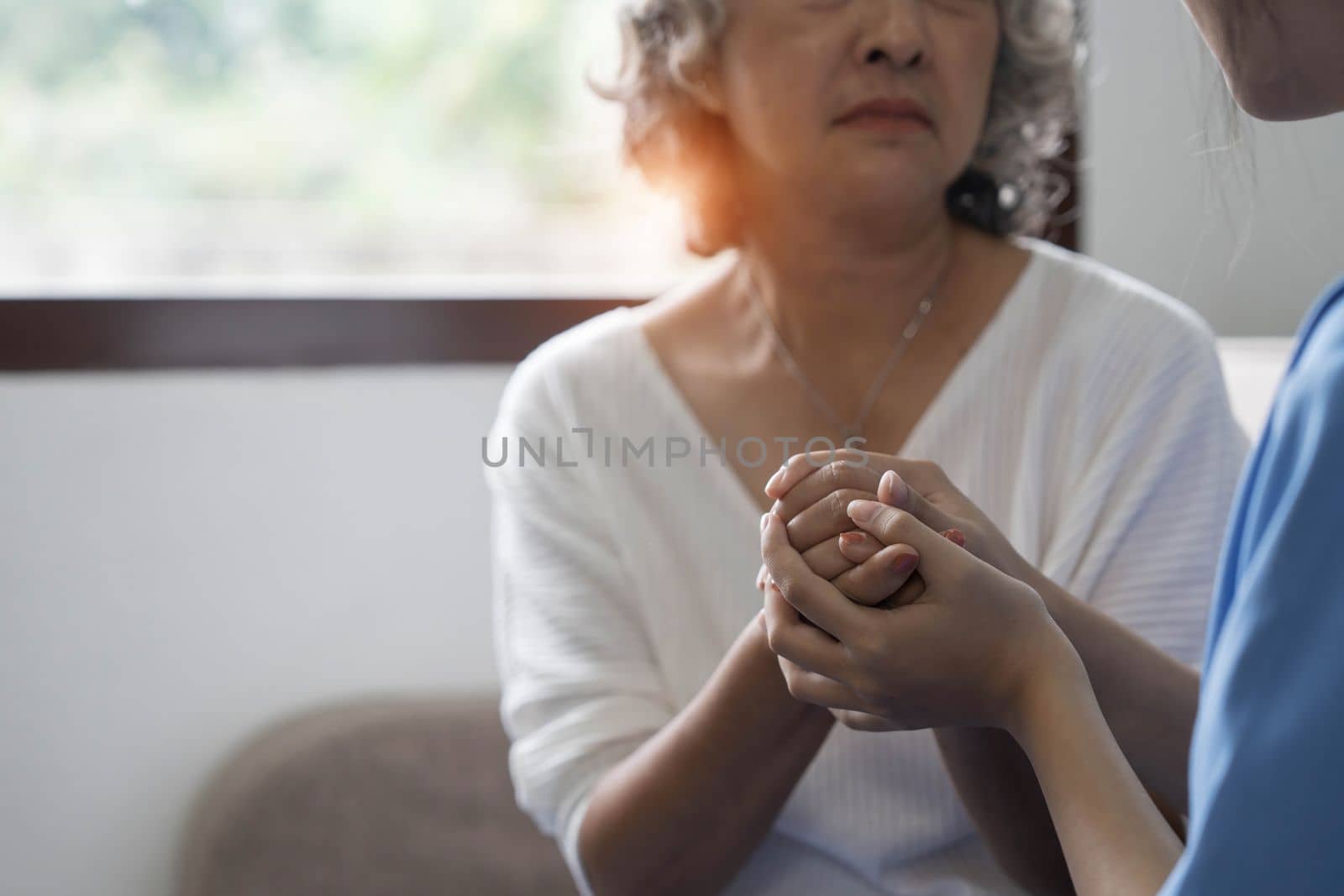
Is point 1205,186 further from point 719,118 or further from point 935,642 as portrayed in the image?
point 719,118

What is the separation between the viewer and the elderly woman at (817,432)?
852 millimetres

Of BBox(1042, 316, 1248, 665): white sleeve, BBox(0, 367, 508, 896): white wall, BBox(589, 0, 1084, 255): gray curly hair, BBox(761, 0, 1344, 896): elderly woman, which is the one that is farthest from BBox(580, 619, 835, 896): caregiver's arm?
BBox(0, 367, 508, 896): white wall

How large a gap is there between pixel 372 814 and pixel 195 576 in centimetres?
32

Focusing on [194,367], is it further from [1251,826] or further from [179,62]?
[1251,826]

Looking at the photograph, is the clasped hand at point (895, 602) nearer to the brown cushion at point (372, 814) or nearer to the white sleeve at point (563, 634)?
the white sleeve at point (563, 634)

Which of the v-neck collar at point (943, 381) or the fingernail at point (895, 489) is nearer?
the fingernail at point (895, 489)

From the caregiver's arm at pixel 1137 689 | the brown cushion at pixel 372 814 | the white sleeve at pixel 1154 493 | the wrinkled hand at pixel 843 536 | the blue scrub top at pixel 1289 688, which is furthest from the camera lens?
the brown cushion at pixel 372 814

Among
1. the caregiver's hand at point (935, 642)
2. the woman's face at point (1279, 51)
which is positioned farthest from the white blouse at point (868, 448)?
the woman's face at point (1279, 51)

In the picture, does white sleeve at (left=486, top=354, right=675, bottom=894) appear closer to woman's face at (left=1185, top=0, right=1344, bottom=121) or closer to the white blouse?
the white blouse

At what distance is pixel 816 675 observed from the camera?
0.68m

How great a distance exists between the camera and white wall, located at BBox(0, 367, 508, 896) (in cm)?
134

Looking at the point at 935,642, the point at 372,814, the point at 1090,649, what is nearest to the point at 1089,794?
the point at 935,642

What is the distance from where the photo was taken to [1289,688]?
1.25ft

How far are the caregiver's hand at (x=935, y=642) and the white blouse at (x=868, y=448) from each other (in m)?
0.24
